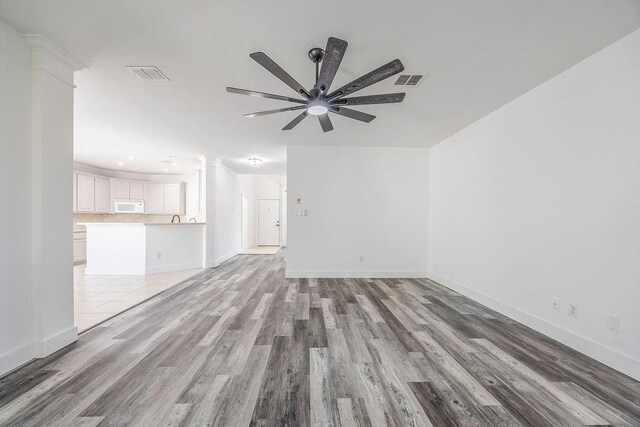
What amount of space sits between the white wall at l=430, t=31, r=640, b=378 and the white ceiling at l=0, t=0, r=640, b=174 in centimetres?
27

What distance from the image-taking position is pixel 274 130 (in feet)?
12.3

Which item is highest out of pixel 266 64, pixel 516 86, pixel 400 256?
pixel 516 86

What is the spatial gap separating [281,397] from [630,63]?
3537 millimetres

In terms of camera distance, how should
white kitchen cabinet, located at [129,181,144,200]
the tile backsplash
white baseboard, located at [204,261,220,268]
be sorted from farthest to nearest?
1. white kitchen cabinet, located at [129,181,144,200]
2. the tile backsplash
3. white baseboard, located at [204,261,220,268]

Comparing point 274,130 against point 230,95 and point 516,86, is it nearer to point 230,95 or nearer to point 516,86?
point 230,95

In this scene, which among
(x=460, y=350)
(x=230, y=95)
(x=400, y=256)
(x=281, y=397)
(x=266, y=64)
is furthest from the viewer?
(x=400, y=256)

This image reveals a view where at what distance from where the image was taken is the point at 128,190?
23.4 feet

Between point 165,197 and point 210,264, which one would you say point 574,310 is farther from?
point 165,197

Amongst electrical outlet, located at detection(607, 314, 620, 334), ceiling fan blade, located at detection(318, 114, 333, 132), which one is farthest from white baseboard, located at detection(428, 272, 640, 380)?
ceiling fan blade, located at detection(318, 114, 333, 132)

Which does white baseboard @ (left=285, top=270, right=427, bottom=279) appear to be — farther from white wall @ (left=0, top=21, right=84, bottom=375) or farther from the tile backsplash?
the tile backsplash

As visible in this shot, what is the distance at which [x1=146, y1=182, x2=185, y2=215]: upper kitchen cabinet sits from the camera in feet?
24.4

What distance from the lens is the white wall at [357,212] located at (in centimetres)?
461

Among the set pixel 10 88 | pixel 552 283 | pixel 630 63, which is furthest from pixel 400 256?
pixel 10 88

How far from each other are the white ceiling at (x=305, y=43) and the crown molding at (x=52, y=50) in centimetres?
6
